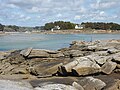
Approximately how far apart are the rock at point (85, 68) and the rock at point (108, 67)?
52 cm

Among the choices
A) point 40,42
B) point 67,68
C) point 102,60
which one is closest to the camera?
point 67,68

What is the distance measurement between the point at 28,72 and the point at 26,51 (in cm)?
520

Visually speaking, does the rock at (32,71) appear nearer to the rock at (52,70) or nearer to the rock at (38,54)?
the rock at (52,70)

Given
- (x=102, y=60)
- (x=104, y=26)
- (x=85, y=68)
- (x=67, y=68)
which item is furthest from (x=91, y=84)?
(x=104, y=26)

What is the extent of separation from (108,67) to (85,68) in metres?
2.29

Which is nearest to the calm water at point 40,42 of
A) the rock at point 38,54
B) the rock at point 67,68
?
the rock at point 38,54

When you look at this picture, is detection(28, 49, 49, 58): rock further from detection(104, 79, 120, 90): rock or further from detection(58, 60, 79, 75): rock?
detection(104, 79, 120, 90): rock

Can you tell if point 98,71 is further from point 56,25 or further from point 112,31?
point 56,25

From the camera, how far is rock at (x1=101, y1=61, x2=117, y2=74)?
1994 cm

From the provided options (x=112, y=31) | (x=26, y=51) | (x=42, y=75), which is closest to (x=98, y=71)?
(x=42, y=75)

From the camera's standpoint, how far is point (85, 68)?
18906mm

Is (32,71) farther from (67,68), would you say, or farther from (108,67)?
(108,67)

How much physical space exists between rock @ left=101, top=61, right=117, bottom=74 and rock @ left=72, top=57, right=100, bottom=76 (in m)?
0.52

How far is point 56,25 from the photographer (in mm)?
183125
